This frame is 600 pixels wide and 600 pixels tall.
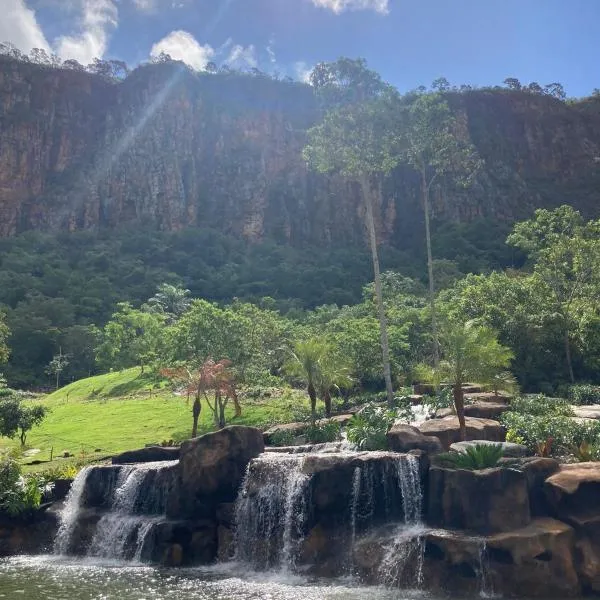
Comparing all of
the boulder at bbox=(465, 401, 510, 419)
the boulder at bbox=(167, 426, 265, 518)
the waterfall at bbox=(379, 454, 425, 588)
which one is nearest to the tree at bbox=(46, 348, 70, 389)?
the boulder at bbox=(167, 426, 265, 518)

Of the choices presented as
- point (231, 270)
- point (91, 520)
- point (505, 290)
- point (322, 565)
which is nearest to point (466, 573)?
point (322, 565)

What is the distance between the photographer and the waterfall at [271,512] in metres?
20.1

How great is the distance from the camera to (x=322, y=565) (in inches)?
748

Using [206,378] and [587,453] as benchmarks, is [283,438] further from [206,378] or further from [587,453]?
[587,453]

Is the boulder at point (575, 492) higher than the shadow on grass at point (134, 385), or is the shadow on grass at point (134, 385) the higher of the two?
the shadow on grass at point (134, 385)

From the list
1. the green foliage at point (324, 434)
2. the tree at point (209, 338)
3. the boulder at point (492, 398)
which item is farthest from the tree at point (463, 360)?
the tree at point (209, 338)

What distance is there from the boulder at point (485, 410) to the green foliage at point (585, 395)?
→ 7075 mm

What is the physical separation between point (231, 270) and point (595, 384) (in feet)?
236

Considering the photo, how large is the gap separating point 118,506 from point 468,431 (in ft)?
46.8

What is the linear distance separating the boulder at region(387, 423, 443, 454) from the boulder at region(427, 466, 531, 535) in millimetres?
2519

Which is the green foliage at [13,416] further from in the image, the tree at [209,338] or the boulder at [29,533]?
the boulder at [29,533]

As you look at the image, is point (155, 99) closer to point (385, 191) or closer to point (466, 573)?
point (385, 191)

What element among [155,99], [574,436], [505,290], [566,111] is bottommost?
[574,436]

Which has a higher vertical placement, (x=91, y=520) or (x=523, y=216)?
(x=523, y=216)
